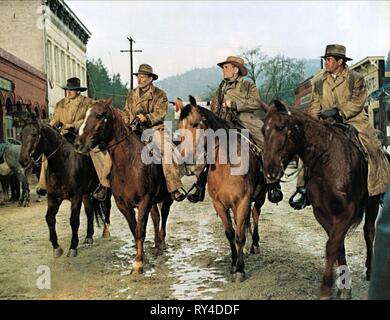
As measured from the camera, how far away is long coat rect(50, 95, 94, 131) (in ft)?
26.9

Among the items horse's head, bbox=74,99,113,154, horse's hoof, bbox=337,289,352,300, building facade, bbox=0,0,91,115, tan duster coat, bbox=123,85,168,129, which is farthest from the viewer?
building facade, bbox=0,0,91,115

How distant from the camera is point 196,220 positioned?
1074 centimetres

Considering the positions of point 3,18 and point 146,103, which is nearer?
point 146,103

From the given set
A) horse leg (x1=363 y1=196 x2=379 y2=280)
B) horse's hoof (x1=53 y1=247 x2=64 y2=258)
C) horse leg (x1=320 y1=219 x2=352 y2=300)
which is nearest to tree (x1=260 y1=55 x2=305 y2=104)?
horse leg (x1=363 y1=196 x2=379 y2=280)

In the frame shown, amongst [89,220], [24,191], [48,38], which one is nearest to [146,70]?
[89,220]

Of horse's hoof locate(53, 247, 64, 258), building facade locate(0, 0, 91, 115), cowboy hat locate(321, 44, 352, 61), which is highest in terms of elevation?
building facade locate(0, 0, 91, 115)

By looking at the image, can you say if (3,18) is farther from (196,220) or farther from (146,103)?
(146,103)

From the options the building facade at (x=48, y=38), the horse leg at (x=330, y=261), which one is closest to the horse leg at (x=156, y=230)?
the horse leg at (x=330, y=261)

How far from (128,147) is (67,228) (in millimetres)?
4388

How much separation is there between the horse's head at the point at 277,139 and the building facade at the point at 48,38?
18.9 metres

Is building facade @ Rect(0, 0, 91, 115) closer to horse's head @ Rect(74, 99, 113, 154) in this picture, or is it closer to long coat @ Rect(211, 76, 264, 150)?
long coat @ Rect(211, 76, 264, 150)

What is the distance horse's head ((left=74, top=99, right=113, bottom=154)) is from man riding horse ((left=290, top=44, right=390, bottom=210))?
2522 mm

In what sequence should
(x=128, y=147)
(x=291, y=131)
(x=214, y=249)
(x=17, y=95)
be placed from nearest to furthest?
(x=291, y=131), (x=128, y=147), (x=214, y=249), (x=17, y=95)
